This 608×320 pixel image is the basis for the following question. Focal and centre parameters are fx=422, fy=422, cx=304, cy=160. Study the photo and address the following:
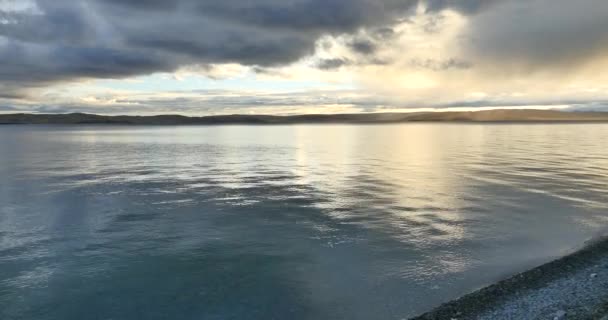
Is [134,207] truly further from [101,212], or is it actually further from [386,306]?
[386,306]

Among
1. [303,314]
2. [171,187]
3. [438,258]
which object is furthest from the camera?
[171,187]

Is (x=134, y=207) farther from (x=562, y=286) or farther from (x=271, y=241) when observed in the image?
(x=562, y=286)

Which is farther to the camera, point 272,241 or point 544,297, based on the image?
point 272,241

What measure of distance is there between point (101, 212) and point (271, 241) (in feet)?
40.6

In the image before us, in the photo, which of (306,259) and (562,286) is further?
(306,259)

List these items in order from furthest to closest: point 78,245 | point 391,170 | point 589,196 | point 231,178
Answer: point 391,170
point 231,178
point 589,196
point 78,245

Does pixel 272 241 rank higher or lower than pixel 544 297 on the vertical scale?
lower

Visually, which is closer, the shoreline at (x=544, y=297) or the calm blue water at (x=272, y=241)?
the shoreline at (x=544, y=297)

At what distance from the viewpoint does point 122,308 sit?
13656 mm

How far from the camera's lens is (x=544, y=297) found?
12883mm

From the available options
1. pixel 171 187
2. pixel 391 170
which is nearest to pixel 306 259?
pixel 171 187

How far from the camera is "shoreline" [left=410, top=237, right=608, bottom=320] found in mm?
11734

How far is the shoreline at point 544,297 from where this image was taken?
1173cm

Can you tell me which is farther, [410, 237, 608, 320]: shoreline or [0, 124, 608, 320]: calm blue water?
[0, 124, 608, 320]: calm blue water
